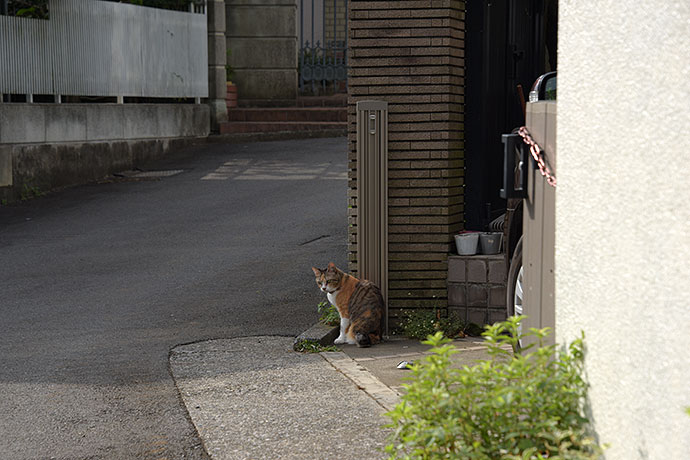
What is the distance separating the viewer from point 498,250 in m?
8.00

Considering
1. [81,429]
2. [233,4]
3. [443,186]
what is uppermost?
[233,4]

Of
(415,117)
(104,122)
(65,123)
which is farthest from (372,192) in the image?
(104,122)

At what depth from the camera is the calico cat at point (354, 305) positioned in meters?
7.47

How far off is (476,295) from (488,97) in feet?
6.09

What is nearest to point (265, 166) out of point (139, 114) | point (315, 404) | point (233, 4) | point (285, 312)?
point (139, 114)

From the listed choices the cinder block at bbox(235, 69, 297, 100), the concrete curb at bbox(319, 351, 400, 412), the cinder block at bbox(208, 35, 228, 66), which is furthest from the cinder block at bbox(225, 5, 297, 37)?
the concrete curb at bbox(319, 351, 400, 412)

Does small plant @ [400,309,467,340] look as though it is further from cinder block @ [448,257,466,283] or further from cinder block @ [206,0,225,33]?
cinder block @ [206,0,225,33]

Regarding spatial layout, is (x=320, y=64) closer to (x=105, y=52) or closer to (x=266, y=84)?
(x=266, y=84)

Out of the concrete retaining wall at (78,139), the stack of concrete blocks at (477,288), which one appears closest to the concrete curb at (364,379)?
the stack of concrete blocks at (477,288)

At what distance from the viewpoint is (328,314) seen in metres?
8.05

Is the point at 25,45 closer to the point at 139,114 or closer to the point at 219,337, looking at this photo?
the point at 139,114

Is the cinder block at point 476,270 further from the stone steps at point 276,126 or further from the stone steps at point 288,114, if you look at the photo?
the stone steps at point 288,114

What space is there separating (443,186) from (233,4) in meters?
15.3

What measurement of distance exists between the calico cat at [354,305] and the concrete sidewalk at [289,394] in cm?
10
